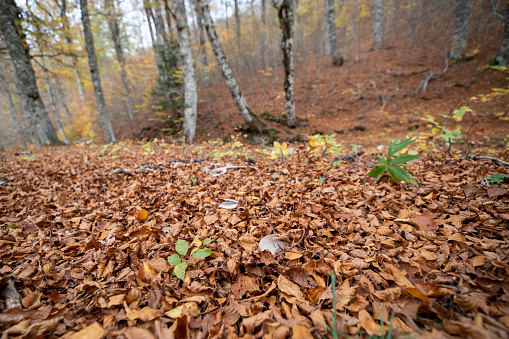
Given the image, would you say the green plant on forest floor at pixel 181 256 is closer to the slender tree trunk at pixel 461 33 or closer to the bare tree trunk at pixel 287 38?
the bare tree trunk at pixel 287 38

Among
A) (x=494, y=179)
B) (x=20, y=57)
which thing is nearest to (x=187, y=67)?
(x=20, y=57)

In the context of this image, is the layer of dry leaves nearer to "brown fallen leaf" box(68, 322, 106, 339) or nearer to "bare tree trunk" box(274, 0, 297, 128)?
"brown fallen leaf" box(68, 322, 106, 339)

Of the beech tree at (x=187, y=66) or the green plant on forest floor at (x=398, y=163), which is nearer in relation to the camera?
the green plant on forest floor at (x=398, y=163)

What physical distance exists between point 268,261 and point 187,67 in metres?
7.12

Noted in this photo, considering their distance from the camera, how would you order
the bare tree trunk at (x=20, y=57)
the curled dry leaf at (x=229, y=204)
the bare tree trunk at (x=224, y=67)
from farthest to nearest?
1. the bare tree trunk at (x=20, y=57)
2. the bare tree trunk at (x=224, y=67)
3. the curled dry leaf at (x=229, y=204)

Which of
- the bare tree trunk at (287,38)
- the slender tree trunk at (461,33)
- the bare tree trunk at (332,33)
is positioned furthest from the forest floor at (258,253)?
the bare tree trunk at (332,33)

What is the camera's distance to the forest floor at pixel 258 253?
0.89 m

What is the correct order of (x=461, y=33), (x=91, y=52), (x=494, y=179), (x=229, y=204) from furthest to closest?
(x=461, y=33), (x=91, y=52), (x=229, y=204), (x=494, y=179)

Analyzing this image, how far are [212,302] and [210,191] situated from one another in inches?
52.9

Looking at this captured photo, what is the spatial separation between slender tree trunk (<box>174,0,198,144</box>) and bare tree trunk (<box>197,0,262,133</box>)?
0.77 metres

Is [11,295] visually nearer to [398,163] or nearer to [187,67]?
[398,163]

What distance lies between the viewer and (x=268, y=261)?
48.6 inches

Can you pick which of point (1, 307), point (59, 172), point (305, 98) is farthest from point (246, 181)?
point (305, 98)

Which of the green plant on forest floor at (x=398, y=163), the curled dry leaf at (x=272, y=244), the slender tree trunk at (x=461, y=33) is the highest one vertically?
the slender tree trunk at (x=461, y=33)
